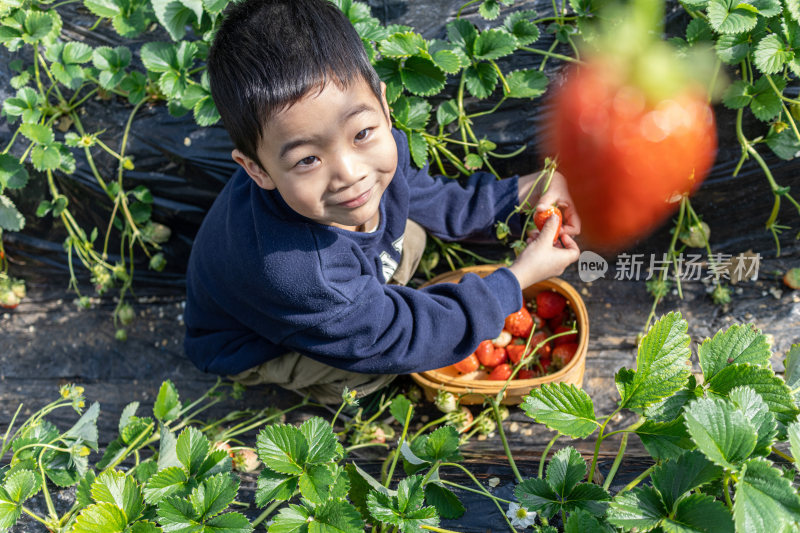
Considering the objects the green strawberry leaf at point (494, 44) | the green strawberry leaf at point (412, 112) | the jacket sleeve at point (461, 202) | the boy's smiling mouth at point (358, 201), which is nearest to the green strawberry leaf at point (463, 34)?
the green strawberry leaf at point (494, 44)

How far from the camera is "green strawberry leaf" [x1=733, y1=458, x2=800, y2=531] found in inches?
23.0

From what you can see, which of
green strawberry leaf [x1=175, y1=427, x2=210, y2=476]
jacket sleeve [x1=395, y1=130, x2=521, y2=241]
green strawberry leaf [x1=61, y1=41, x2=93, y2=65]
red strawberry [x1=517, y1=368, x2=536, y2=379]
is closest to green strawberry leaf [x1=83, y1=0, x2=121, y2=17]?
green strawberry leaf [x1=61, y1=41, x2=93, y2=65]

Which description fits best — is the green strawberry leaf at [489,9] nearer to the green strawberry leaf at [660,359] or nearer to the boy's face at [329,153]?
the boy's face at [329,153]

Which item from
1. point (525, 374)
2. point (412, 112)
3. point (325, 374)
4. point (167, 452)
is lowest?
point (525, 374)

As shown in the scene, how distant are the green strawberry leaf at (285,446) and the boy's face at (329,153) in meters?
0.32

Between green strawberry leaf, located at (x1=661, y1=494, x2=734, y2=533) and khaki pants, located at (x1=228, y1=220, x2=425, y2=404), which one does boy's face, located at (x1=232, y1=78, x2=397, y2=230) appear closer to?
khaki pants, located at (x1=228, y1=220, x2=425, y2=404)

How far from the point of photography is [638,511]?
2.12ft

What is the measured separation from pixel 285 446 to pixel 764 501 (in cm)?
53

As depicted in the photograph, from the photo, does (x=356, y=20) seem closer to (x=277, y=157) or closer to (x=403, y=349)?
(x=277, y=157)

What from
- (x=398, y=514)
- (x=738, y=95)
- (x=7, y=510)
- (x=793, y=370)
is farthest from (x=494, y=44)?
(x=7, y=510)

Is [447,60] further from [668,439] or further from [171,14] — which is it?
[668,439]

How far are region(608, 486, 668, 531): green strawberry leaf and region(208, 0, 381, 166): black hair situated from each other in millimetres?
616

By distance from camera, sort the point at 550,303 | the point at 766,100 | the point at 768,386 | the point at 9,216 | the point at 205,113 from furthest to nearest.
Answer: the point at 9,216, the point at 550,303, the point at 205,113, the point at 766,100, the point at 768,386

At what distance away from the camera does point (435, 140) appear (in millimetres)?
1362
